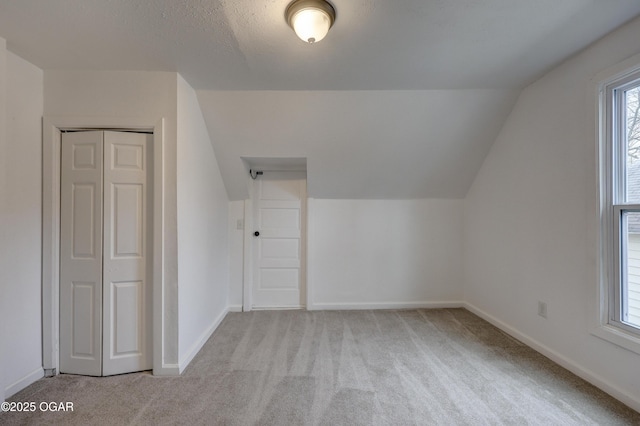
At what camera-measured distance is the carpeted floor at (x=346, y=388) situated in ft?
5.20

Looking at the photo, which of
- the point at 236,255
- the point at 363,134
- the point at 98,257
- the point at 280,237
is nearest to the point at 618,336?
the point at 363,134

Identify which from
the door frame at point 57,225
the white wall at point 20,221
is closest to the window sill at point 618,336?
the door frame at point 57,225

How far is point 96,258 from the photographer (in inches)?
79.2

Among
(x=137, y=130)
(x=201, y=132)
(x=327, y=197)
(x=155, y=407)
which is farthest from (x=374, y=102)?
(x=155, y=407)

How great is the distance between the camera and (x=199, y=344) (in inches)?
93.6

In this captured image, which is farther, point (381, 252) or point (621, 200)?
point (381, 252)

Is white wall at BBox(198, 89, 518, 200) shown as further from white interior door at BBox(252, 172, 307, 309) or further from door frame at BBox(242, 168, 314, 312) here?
white interior door at BBox(252, 172, 307, 309)

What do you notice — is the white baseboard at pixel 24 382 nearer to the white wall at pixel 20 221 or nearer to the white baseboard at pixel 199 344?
the white wall at pixel 20 221

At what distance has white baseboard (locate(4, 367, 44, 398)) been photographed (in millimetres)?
1777

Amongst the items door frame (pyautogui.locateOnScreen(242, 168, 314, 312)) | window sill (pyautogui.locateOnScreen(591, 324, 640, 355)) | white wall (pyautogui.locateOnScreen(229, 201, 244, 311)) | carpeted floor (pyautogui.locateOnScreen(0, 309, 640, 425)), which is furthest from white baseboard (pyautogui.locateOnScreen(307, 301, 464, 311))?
window sill (pyautogui.locateOnScreen(591, 324, 640, 355))

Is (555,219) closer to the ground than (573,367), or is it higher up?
higher up

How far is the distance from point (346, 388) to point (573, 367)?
1.72m

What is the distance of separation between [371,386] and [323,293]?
155 centimetres

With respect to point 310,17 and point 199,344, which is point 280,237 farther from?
point 310,17
